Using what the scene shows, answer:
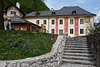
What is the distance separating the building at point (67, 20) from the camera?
67.4 feet

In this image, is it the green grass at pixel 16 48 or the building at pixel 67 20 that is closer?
the green grass at pixel 16 48

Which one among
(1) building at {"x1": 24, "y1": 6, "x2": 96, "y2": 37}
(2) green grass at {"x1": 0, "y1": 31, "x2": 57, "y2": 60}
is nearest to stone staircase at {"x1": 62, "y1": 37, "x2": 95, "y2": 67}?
(2) green grass at {"x1": 0, "y1": 31, "x2": 57, "y2": 60}

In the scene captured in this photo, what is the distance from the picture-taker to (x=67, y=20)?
2141cm

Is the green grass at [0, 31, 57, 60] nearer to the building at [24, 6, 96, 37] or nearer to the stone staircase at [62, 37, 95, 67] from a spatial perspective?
the stone staircase at [62, 37, 95, 67]

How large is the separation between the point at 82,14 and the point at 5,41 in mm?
19446

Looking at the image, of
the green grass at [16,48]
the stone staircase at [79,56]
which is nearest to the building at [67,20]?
the stone staircase at [79,56]

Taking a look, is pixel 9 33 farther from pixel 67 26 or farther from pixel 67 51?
pixel 67 26

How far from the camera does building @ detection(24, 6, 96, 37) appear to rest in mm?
20531

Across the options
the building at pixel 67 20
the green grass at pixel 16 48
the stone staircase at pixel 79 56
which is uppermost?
the building at pixel 67 20

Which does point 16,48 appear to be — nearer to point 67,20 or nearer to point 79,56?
point 79,56

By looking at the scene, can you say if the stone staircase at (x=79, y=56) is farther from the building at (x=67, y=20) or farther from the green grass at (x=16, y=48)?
the building at (x=67, y=20)

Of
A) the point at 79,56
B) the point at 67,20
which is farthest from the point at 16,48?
the point at 67,20

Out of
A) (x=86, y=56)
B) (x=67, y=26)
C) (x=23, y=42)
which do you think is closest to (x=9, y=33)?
(x=23, y=42)

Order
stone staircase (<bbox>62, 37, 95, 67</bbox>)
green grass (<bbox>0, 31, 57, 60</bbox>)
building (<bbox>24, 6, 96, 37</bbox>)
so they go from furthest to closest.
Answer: building (<bbox>24, 6, 96, 37</bbox>) → stone staircase (<bbox>62, 37, 95, 67</bbox>) → green grass (<bbox>0, 31, 57, 60</bbox>)
